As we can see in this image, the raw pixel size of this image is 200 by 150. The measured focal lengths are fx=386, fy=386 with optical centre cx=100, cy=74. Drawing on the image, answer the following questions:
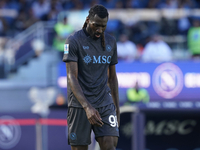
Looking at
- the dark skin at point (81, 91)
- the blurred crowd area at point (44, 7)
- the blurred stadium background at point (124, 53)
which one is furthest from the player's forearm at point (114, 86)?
the blurred crowd area at point (44, 7)

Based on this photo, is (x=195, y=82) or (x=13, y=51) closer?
(x=195, y=82)

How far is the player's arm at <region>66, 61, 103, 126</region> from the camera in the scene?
153 inches

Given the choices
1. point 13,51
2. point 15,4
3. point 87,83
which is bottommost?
point 87,83

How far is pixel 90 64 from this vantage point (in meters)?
4.17

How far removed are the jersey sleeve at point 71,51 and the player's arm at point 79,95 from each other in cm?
5

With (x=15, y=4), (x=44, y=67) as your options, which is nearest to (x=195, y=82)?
(x=44, y=67)

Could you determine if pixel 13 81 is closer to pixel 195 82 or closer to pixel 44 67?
pixel 44 67

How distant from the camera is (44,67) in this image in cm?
1218

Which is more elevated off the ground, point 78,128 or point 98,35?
point 98,35

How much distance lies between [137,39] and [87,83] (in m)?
7.93

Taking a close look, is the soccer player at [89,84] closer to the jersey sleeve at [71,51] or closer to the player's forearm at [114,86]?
the jersey sleeve at [71,51]

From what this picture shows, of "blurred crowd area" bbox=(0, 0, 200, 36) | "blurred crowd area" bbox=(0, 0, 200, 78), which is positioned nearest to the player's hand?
"blurred crowd area" bbox=(0, 0, 200, 78)

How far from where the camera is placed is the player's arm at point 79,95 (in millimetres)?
3883

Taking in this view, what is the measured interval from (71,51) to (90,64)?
254mm
